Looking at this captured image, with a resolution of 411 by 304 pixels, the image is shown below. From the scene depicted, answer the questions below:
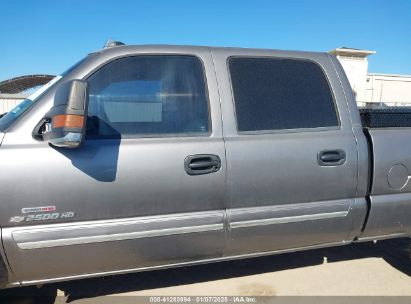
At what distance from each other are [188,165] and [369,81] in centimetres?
3356

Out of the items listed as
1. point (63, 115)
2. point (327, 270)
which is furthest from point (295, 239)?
point (63, 115)

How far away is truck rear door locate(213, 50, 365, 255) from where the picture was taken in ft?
8.27

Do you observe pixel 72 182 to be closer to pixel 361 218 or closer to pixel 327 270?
pixel 361 218

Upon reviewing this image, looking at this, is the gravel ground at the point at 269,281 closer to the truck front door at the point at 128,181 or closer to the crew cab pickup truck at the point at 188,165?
the crew cab pickup truck at the point at 188,165

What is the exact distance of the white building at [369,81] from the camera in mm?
30844

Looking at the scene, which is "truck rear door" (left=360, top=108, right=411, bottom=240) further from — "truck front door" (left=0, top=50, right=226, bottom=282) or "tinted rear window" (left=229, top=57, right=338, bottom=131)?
"truck front door" (left=0, top=50, right=226, bottom=282)

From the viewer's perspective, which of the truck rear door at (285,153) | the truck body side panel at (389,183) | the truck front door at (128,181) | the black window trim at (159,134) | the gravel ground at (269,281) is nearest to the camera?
the truck front door at (128,181)

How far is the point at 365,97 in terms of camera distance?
3083 centimetres

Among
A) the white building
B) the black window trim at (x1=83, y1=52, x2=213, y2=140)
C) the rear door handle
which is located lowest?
the white building

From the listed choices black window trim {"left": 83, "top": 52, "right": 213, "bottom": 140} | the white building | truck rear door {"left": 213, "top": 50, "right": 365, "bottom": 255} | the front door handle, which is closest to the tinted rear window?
truck rear door {"left": 213, "top": 50, "right": 365, "bottom": 255}

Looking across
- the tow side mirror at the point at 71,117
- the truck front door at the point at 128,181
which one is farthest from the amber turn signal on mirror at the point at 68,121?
the truck front door at the point at 128,181

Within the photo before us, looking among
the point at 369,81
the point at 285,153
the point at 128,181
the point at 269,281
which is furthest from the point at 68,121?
the point at 369,81

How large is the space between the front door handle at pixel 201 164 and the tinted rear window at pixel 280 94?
33 centimetres

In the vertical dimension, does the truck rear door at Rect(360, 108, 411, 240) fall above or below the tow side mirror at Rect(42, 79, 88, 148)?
below
